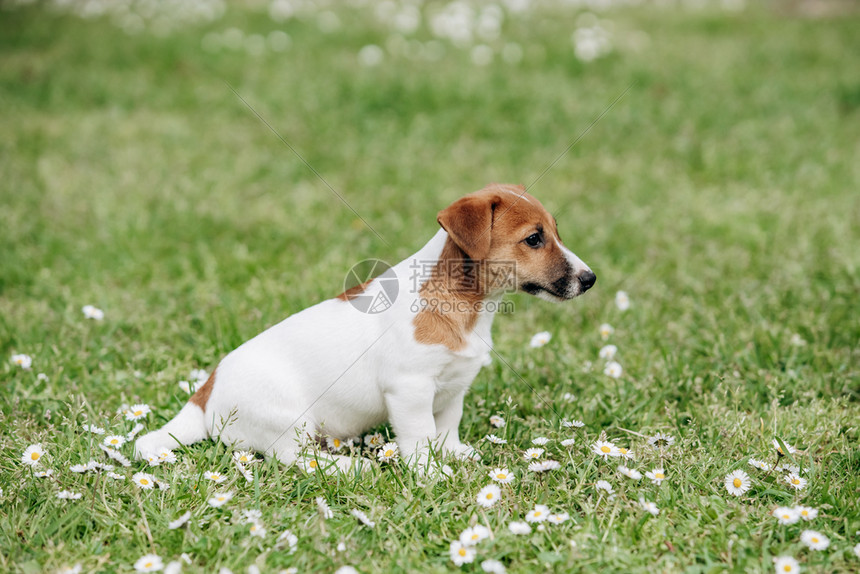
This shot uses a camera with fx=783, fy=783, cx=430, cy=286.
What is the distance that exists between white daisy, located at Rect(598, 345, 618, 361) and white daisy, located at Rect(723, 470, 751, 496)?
114cm

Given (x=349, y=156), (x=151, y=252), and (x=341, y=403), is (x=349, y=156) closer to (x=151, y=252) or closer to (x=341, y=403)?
(x=151, y=252)

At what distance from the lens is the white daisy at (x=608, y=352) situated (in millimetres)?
4052

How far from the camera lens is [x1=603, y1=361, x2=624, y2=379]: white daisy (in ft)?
12.8

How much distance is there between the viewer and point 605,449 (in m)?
3.13

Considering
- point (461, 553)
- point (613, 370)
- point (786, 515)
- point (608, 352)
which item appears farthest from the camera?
point (608, 352)

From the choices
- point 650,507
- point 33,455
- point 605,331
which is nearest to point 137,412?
point 33,455

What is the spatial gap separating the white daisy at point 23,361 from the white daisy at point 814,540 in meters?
3.41

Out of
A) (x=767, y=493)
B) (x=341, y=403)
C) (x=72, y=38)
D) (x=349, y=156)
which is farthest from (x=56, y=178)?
(x=767, y=493)

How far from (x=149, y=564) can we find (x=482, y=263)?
5.16ft

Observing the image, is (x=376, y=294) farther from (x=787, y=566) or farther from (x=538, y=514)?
(x=787, y=566)

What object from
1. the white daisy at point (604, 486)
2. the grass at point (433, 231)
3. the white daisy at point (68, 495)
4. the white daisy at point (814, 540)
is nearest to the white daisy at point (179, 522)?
the grass at point (433, 231)

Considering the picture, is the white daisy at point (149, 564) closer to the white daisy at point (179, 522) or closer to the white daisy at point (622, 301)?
the white daisy at point (179, 522)

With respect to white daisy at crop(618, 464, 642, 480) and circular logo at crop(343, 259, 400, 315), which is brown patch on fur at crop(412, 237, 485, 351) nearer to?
circular logo at crop(343, 259, 400, 315)

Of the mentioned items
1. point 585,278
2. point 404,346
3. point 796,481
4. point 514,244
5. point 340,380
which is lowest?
point 796,481
